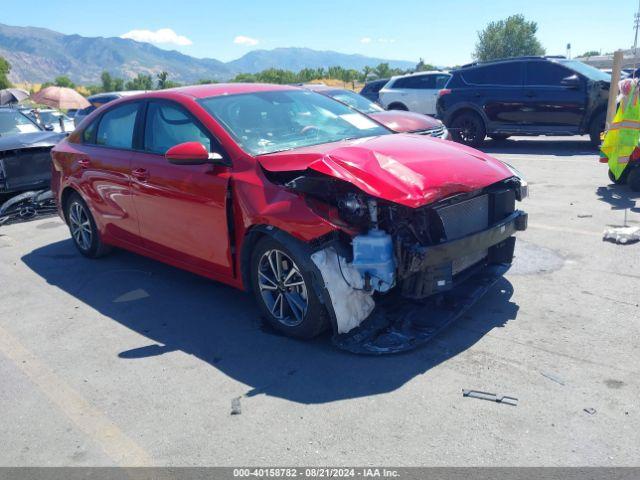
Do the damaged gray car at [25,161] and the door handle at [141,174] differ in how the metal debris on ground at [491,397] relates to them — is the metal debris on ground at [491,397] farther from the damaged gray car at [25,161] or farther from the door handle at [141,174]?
the damaged gray car at [25,161]

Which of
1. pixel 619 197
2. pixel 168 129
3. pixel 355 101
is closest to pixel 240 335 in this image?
pixel 168 129

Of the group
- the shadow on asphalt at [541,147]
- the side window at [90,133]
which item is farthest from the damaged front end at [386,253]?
the shadow on asphalt at [541,147]

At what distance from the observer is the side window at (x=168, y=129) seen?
15.5 ft

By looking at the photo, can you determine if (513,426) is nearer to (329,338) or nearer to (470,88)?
(329,338)

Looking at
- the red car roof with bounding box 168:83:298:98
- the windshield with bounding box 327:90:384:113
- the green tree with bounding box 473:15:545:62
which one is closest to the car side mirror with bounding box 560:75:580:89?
the windshield with bounding box 327:90:384:113

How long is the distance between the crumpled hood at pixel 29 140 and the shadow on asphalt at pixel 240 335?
10.6 feet

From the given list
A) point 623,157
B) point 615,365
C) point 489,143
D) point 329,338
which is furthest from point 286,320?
point 489,143

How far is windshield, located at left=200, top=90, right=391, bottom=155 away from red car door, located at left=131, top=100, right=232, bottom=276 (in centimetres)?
25

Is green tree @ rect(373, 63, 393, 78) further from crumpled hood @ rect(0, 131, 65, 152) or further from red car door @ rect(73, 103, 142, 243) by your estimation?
red car door @ rect(73, 103, 142, 243)

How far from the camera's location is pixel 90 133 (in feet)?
20.2

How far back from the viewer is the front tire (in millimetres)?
3951

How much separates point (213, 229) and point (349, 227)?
1227 mm

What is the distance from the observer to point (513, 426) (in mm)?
3064

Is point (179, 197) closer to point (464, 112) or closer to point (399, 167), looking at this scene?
point (399, 167)
